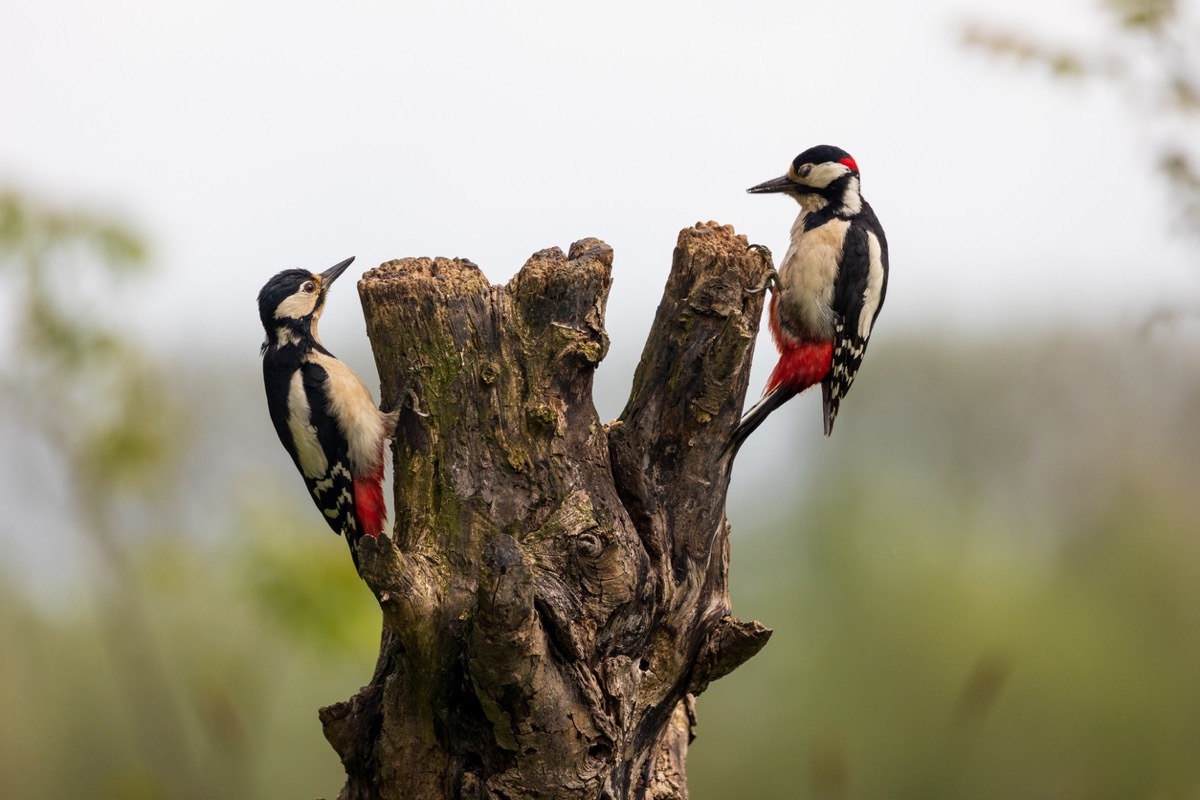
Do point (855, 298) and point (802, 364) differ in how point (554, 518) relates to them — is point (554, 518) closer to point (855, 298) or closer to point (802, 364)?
point (802, 364)

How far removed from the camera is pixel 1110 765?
6.70m

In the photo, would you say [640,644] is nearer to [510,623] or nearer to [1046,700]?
[510,623]

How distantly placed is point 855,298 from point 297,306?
6.94 ft

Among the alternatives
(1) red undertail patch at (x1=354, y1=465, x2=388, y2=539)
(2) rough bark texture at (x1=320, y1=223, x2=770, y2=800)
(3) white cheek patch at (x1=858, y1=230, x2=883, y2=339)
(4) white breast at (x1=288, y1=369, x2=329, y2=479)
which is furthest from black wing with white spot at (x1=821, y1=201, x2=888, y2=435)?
(4) white breast at (x1=288, y1=369, x2=329, y2=479)

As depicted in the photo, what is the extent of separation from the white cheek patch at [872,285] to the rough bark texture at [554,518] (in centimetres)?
124

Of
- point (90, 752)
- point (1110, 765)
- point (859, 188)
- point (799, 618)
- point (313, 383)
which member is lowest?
point (1110, 765)

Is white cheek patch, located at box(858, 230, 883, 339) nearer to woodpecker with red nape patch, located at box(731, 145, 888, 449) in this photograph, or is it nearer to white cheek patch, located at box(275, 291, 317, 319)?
woodpecker with red nape patch, located at box(731, 145, 888, 449)

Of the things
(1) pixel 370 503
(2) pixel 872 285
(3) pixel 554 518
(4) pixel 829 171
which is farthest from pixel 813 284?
(1) pixel 370 503

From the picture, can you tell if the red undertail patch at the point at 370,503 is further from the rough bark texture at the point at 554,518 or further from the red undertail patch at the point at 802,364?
the red undertail patch at the point at 802,364

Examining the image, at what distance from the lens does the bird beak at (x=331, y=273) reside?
432 centimetres

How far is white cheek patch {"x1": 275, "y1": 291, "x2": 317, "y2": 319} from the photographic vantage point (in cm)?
421

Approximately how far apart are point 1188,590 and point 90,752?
6651 millimetres

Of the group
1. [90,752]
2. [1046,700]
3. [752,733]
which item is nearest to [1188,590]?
[1046,700]

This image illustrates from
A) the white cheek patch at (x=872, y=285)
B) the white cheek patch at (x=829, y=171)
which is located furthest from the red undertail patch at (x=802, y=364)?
the white cheek patch at (x=829, y=171)
